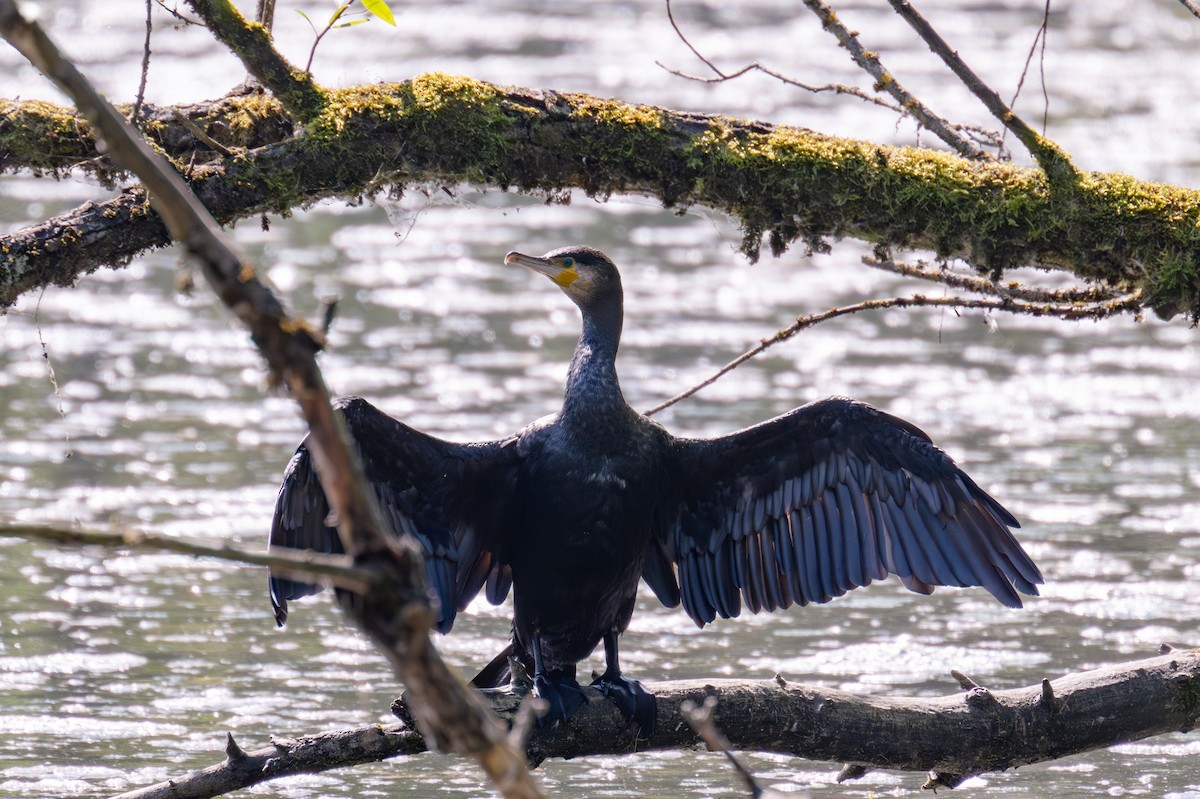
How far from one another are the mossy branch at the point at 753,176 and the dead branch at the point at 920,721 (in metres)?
1.08

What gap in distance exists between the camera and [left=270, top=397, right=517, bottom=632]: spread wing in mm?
4133

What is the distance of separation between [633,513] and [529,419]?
188 inches

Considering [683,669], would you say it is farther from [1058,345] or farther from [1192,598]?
[1058,345]

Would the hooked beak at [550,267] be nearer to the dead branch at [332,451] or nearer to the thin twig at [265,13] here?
the thin twig at [265,13]

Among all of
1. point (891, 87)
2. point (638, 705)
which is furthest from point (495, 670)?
point (891, 87)

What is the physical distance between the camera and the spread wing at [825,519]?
4.41 m

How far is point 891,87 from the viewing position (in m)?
4.97

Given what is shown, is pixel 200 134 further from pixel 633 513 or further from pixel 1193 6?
pixel 1193 6

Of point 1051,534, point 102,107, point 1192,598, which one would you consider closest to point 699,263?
point 1051,534

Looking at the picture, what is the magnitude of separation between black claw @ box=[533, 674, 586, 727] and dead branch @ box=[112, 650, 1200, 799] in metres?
0.03

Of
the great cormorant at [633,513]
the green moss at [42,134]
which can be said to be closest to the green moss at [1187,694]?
the great cormorant at [633,513]

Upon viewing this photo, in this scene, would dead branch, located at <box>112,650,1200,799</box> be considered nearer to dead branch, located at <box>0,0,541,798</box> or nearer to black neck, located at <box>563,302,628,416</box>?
black neck, located at <box>563,302,628,416</box>

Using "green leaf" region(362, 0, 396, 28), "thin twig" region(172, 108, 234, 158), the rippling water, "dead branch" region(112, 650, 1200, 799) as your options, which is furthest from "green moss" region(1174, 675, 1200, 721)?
"thin twig" region(172, 108, 234, 158)

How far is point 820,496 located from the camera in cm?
468
